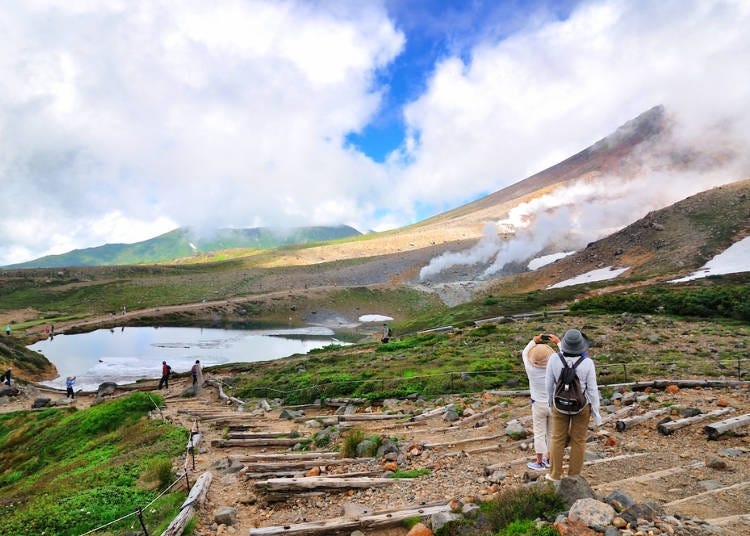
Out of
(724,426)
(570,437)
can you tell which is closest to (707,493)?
(570,437)

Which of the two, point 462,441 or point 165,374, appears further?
point 165,374

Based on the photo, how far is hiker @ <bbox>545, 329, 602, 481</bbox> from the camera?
6.74m

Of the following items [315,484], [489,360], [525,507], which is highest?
[525,507]

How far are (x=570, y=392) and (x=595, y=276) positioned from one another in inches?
2481

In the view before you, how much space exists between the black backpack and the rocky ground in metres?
1.35

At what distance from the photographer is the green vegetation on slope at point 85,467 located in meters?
8.65

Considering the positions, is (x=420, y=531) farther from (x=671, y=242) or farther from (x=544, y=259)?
(x=544, y=259)

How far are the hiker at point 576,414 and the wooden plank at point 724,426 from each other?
4.49 m

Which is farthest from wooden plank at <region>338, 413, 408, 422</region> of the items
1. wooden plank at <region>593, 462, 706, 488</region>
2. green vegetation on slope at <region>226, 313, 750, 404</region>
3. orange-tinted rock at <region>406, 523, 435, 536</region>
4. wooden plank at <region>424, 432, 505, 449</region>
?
orange-tinted rock at <region>406, 523, 435, 536</region>

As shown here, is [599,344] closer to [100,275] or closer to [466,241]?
[466,241]

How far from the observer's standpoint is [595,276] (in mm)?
62375

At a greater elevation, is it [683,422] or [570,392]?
[570,392]

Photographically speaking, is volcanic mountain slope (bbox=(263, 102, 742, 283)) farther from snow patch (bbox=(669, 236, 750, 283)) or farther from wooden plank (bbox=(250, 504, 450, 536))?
wooden plank (bbox=(250, 504, 450, 536))

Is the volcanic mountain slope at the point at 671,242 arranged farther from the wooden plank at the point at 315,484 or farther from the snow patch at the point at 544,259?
the wooden plank at the point at 315,484
